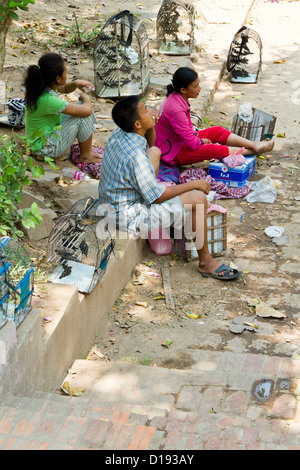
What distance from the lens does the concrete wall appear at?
120 inches

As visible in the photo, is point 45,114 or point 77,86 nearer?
point 45,114

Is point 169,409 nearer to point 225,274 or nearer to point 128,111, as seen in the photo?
point 225,274

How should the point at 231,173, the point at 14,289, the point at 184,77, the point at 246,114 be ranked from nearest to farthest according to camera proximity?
1. the point at 14,289
2. the point at 184,77
3. the point at 231,173
4. the point at 246,114

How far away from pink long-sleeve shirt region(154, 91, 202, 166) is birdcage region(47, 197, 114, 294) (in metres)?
1.95

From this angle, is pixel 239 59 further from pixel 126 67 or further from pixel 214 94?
pixel 126 67

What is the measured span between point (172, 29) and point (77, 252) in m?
6.51

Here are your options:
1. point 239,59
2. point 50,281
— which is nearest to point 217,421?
point 50,281

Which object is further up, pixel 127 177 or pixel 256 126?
pixel 127 177

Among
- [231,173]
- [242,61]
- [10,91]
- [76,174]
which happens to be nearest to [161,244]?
[76,174]

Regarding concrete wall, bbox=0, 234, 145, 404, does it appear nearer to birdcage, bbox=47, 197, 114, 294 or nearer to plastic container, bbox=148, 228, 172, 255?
birdcage, bbox=47, 197, 114, 294

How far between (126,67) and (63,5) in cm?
395

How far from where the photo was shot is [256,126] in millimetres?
7371

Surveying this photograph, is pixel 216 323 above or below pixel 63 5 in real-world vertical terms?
below
